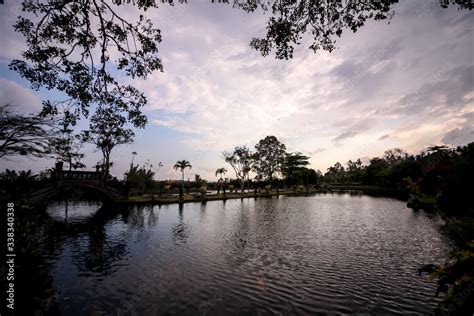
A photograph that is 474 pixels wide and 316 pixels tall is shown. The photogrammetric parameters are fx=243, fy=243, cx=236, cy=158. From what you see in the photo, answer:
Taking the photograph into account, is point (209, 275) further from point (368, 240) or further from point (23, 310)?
point (368, 240)

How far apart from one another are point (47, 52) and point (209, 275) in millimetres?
9422

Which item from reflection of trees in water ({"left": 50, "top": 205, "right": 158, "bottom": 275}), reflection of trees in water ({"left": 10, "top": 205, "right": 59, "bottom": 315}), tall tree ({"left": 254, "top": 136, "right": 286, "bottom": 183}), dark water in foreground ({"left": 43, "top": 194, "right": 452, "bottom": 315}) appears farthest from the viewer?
tall tree ({"left": 254, "top": 136, "right": 286, "bottom": 183})

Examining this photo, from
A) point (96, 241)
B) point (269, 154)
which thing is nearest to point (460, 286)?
point (96, 241)

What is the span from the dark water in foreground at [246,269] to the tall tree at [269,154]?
186ft

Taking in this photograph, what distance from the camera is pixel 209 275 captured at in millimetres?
10102

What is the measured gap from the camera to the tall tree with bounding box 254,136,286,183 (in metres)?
76.1

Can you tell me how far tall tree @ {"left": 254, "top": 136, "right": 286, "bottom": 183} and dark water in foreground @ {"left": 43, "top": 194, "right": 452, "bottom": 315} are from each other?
186 ft

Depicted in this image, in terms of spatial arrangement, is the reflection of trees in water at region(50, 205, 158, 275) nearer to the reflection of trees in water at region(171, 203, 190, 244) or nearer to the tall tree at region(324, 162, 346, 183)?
the reflection of trees in water at region(171, 203, 190, 244)

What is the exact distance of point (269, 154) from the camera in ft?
251

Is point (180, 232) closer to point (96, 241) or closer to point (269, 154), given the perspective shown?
point (96, 241)

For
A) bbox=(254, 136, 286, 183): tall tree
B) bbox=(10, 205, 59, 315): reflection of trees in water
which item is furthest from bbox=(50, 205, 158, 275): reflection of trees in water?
bbox=(254, 136, 286, 183): tall tree

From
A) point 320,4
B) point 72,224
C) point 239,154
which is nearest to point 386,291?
point 320,4

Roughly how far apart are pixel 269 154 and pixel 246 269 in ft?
220

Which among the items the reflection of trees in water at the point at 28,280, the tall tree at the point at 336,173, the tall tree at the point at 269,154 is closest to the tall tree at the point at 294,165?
the tall tree at the point at 269,154
